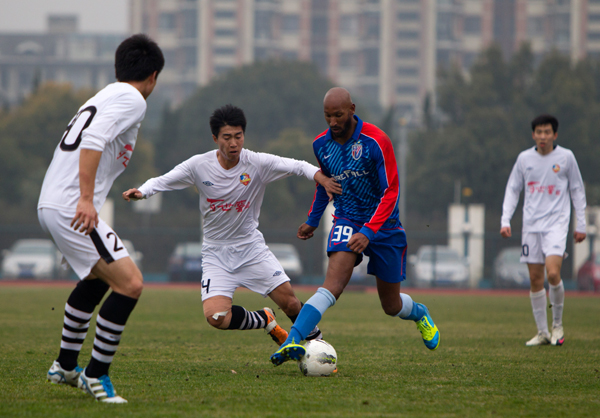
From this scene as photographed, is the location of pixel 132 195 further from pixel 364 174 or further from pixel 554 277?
pixel 554 277

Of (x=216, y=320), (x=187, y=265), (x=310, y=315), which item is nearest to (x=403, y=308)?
(x=310, y=315)

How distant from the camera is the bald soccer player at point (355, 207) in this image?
5629mm

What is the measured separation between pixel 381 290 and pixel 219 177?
1676mm

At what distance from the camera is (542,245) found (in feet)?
27.1

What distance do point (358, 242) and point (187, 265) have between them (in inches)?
894

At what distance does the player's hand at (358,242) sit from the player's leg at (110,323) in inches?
69.0

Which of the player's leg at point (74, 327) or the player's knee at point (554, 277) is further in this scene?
the player's knee at point (554, 277)

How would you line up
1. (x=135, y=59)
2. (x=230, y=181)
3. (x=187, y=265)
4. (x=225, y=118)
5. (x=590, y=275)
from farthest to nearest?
(x=187, y=265) → (x=590, y=275) → (x=230, y=181) → (x=225, y=118) → (x=135, y=59)

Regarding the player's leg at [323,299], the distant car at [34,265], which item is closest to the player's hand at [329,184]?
the player's leg at [323,299]

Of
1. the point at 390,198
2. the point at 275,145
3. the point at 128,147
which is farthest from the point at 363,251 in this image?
the point at 275,145

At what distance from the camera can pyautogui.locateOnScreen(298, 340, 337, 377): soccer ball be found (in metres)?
5.69

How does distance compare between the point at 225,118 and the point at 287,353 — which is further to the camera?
the point at 225,118

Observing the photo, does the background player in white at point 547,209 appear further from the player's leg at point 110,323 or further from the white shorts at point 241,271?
the player's leg at point 110,323

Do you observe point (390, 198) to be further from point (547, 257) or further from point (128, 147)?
point (547, 257)
